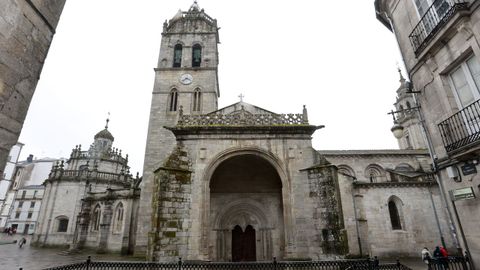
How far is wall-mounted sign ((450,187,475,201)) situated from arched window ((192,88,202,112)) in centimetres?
1924

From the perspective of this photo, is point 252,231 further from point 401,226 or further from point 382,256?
point 401,226

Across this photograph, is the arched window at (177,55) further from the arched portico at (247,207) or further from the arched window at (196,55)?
the arched portico at (247,207)

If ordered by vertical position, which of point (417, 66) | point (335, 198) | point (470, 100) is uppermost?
point (417, 66)

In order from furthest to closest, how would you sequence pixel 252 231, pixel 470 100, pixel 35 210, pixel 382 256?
1. pixel 35 210
2. pixel 382 256
3. pixel 252 231
4. pixel 470 100

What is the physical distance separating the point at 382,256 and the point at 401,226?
2617mm

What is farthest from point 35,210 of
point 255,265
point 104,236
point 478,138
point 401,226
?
point 478,138

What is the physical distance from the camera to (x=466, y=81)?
22.4ft

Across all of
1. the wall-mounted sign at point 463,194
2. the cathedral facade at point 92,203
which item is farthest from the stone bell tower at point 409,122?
the cathedral facade at point 92,203

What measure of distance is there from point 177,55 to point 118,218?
17091 mm

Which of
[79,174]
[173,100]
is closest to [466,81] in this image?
[173,100]

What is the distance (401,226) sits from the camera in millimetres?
17141

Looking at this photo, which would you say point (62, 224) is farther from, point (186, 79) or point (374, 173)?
point (374, 173)

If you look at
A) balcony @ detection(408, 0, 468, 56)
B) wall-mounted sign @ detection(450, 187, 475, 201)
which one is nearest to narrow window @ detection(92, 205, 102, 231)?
wall-mounted sign @ detection(450, 187, 475, 201)

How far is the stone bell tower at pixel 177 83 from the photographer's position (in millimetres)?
20141
